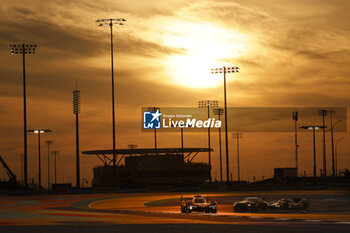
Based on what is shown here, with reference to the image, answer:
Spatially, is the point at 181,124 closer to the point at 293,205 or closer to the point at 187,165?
the point at 187,165

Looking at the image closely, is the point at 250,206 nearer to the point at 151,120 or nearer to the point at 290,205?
the point at 290,205

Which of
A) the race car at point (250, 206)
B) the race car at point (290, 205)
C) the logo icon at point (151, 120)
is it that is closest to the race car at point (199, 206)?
the race car at point (250, 206)

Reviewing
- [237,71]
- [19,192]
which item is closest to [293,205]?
[19,192]

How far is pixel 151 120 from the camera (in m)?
104

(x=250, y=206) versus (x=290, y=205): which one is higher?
(x=250, y=206)

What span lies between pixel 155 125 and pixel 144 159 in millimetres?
43329

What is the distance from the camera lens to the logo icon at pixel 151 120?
101812mm

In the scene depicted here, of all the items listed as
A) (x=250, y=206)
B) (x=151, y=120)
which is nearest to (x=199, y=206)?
(x=250, y=206)

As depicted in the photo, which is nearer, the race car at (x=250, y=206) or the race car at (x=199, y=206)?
the race car at (x=199, y=206)

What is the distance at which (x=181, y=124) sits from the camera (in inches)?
4006

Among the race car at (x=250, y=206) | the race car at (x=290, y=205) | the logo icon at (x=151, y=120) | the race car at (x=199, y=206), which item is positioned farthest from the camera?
the logo icon at (x=151, y=120)

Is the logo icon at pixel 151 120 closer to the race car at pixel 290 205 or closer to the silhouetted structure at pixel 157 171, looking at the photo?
the silhouetted structure at pixel 157 171

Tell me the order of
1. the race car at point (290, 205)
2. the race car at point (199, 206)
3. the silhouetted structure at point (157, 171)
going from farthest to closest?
1. the silhouetted structure at point (157, 171)
2. the race car at point (290, 205)
3. the race car at point (199, 206)

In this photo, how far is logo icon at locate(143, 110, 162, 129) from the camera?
101812mm
